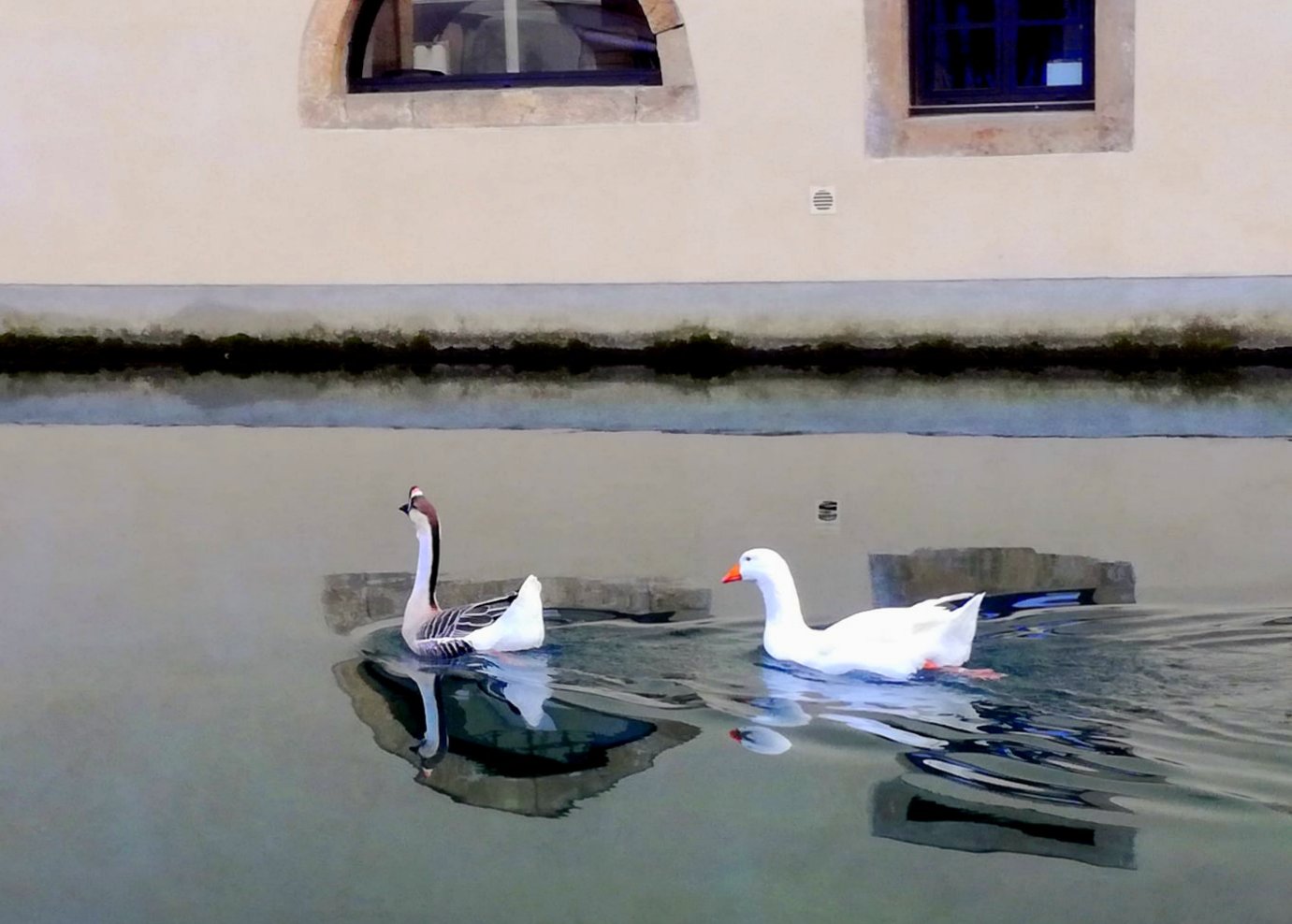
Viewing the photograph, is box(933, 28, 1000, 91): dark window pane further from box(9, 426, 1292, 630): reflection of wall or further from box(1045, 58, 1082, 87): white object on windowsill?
box(9, 426, 1292, 630): reflection of wall

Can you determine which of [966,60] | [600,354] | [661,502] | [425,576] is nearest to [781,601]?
[425,576]

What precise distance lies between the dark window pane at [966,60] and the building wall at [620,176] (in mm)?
547

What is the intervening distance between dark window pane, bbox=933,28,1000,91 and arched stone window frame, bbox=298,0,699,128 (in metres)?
1.31

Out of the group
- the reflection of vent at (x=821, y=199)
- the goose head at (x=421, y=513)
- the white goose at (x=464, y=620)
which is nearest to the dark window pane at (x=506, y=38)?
the reflection of vent at (x=821, y=199)

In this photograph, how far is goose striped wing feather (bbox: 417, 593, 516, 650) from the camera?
4688 mm

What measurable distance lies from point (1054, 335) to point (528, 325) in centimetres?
272

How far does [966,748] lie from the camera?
12.8ft

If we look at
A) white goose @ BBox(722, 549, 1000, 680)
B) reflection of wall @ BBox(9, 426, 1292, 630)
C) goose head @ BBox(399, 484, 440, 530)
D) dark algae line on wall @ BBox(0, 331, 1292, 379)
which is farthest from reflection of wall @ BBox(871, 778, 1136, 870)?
dark algae line on wall @ BBox(0, 331, 1292, 379)

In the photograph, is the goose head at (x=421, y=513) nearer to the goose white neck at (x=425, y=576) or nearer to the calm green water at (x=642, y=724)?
the goose white neck at (x=425, y=576)

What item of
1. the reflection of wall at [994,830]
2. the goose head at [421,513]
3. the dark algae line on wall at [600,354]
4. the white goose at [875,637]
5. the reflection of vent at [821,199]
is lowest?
the reflection of wall at [994,830]

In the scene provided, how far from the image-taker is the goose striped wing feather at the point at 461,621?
4.69 meters

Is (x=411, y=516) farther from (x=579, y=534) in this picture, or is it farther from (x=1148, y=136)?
(x=1148, y=136)

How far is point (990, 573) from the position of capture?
5.38m

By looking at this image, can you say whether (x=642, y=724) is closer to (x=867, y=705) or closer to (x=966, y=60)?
(x=867, y=705)
